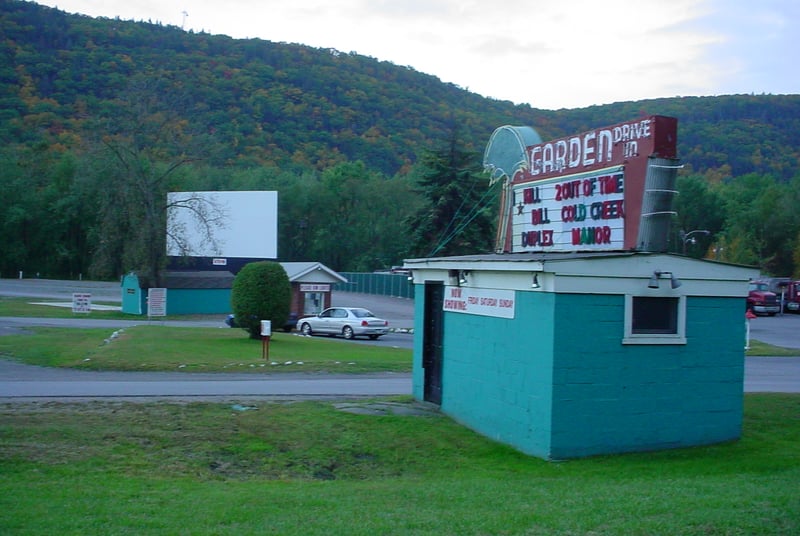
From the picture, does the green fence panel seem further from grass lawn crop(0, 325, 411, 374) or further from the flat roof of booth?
the flat roof of booth

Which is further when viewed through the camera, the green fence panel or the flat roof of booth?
the green fence panel

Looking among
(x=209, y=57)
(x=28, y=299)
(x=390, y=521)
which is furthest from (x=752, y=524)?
(x=209, y=57)

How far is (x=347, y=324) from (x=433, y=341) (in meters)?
25.0

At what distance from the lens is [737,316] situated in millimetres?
12664

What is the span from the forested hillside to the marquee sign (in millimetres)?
39121

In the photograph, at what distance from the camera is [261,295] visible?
3091cm

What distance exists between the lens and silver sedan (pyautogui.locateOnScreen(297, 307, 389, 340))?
132 feet

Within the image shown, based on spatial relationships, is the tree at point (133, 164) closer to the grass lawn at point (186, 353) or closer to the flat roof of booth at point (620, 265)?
the grass lawn at point (186, 353)

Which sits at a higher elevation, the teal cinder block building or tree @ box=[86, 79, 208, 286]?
tree @ box=[86, 79, 208, 286]

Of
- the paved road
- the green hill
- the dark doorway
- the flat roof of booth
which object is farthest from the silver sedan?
the green hill

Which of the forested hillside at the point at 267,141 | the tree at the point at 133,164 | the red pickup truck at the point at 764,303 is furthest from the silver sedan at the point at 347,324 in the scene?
the red pickup truck at the point at 764,303

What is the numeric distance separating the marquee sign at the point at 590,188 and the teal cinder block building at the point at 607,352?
874 mm

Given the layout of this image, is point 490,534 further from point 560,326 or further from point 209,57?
point 209,57

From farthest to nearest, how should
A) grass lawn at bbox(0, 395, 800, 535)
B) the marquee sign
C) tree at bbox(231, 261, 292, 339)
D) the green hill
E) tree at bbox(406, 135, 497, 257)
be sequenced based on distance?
the green hill, tree at bbox(406, 135, 497, 257), tree at bbox(231, 261, 292, 339), the marquee sign, grass lawn at bbox(0, 395, 800, 535)
